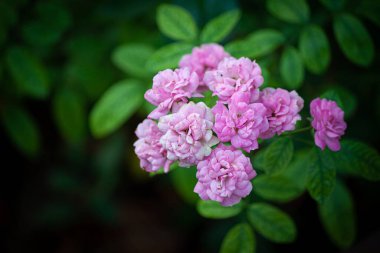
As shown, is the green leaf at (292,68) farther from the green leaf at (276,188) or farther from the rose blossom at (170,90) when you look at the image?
the rose blossom at (170,90)

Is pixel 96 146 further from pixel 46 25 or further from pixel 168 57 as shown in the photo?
pixel 168 57

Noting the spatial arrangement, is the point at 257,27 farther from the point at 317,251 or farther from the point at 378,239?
the point at 317,251

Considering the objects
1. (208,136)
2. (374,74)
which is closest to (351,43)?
(374,74)

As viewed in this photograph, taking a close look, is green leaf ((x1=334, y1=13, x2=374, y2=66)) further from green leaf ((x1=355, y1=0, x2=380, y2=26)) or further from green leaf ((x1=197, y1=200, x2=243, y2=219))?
green leaf ((x1=197, y1=200, x2=243, y2=219))

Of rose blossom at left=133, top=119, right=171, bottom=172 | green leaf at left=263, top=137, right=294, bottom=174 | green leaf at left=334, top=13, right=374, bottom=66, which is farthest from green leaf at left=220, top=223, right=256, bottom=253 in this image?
green leaf at left=334, top=13, right=374, bottom=66

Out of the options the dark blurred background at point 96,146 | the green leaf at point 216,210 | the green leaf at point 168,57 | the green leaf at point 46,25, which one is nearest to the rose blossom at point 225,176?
the green leaf at point 216,210

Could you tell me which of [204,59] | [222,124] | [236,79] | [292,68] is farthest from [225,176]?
[292,68]
